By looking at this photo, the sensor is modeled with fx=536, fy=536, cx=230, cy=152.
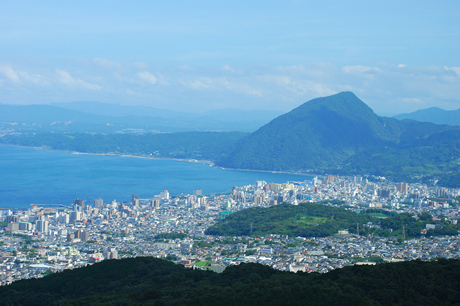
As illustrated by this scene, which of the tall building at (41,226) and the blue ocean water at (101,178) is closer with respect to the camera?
the tall building at (41,226)

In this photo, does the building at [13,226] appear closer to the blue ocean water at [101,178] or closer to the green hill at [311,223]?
the green hill at [311,223]

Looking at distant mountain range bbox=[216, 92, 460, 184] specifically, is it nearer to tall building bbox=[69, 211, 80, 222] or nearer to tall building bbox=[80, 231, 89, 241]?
tall building bbox=[69, 211, 80, 222]

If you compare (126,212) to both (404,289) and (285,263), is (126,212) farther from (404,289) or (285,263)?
(404,289)

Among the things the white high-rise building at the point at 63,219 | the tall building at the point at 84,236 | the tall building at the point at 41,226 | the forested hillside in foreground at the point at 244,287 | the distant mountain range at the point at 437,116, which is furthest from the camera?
the distant mountain range at the point at 437,116


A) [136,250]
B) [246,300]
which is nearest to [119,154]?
[136,250]

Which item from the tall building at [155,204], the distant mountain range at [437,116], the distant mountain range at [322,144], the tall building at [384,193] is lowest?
the tall building at [155,204]

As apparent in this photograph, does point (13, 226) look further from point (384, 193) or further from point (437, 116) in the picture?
point (437, 116)

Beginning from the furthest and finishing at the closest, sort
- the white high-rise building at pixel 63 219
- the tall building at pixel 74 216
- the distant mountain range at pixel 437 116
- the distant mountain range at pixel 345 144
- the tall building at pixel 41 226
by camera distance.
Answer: the distant mountain range at pixel 437 116, the distant mountain range at pixel 345 144, the tall building at pixel 74 216, the white high-rise building at pixel 63 219, the tall building at pixel 41 226

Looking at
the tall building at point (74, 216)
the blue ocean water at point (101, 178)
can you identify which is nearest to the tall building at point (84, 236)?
the tall building at point (74, 216)
